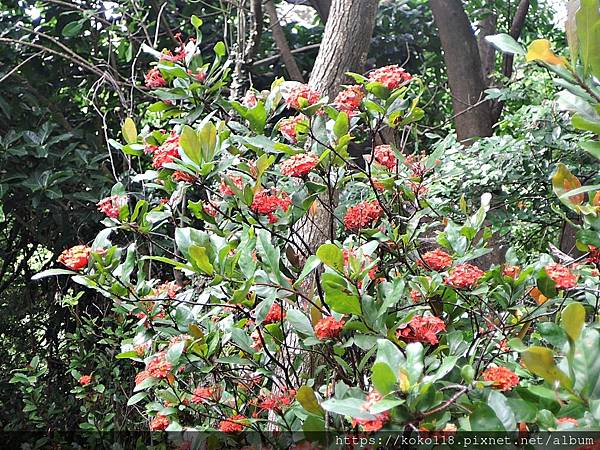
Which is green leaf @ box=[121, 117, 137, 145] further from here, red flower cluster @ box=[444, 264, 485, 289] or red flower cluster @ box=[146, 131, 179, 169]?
red flower cluster @ box=[444, 264, 485, 289]

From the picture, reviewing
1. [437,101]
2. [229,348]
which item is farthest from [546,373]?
[437,101]

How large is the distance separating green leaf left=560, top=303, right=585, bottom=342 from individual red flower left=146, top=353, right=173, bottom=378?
808 millimetres

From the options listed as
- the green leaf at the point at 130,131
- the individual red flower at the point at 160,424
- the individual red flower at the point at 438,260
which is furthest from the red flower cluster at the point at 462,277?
the green leaf at the point at 130,131

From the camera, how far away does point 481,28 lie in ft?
14.4

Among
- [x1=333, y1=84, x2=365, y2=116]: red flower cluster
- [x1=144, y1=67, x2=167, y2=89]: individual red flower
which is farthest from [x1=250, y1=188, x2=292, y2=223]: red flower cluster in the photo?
[x1=144, y1=67, x2=167, y2=89]: individual red flower

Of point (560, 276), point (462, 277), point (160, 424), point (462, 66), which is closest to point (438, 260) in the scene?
point (462, 277)

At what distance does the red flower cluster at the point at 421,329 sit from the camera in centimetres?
115

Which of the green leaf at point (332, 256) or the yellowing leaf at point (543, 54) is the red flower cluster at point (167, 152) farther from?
the yellowing leaf at point (543, 54)

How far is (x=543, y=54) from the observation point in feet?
2.98

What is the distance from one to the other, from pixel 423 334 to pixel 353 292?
157 millimetres

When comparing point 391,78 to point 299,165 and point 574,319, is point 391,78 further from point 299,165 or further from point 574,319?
point 574,319

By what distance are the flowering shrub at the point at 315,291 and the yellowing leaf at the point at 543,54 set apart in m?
0.40

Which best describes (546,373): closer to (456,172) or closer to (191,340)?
(191,340)

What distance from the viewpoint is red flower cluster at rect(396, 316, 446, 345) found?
45.1 inches
